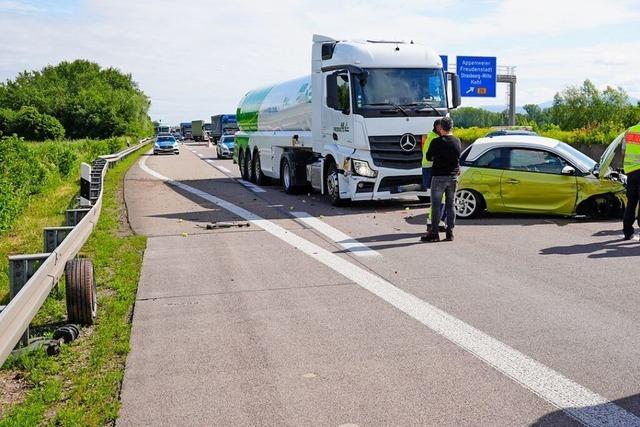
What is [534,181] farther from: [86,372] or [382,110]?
[86,372]

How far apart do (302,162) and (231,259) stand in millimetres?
9413

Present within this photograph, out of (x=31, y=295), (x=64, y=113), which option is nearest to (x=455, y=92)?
(x=31, y=295)

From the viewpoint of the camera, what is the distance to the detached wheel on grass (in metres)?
6.71

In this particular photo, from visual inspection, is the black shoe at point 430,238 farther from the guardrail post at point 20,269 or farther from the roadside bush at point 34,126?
the roadside bush at point 34,126

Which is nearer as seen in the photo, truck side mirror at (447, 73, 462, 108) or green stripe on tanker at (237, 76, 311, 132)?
truck side mirror at (447, 73, 462, 108)

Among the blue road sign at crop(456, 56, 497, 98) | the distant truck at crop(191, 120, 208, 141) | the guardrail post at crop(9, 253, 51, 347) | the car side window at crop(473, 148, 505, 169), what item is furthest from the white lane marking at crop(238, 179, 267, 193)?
the distant truck at crop(191, 120, 208, 141)

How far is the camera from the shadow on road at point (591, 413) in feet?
14.3

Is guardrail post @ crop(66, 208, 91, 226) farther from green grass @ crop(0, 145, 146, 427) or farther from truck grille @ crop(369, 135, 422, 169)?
truck grille @ crop(369, 135, 422, 169)

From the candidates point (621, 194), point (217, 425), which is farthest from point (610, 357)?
point (621, 194)

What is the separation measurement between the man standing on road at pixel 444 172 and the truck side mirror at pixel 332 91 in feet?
16.1

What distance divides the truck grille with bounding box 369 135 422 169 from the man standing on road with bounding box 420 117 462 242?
159 inches

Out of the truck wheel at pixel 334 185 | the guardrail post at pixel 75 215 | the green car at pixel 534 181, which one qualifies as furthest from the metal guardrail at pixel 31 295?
the truck wheel at pixel 334 185

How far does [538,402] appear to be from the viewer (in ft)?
15.4

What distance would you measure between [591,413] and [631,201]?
729 centimetres
